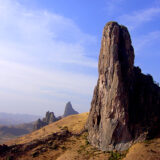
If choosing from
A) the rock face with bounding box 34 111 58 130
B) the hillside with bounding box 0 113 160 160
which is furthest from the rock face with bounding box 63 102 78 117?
the hillside with bounding box 0 113 160 160

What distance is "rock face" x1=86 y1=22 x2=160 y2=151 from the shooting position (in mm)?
37625

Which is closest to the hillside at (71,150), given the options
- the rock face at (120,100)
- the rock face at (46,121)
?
the rock face at (120,100)

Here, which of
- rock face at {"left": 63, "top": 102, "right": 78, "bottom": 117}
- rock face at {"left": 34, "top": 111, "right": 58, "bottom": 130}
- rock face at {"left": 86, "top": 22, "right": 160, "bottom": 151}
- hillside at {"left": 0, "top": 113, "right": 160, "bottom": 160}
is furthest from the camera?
rock face at {"left": 63, "top": 102, "right": 78, "bottom": 117}

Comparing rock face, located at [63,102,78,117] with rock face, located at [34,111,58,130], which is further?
rock face, located at [63,102,78,117]

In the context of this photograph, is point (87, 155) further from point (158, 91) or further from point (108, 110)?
point (158, 91)

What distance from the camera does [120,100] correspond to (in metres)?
38.1

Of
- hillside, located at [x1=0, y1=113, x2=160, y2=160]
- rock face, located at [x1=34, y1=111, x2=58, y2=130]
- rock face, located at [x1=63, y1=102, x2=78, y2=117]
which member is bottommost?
hillside, located at [x1=0, y1=113, x2=160, y2=160]

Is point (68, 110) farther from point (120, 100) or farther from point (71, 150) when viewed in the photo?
point (120, 100)

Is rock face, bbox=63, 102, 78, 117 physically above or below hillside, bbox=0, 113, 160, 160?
above

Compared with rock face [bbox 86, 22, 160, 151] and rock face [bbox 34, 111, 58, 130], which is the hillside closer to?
rock face [bbox 86, 22, 160, 151]

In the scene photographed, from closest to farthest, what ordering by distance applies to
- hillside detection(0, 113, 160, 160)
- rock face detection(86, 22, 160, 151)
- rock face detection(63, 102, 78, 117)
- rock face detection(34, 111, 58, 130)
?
hillside detection(0, 113, 160, 160), rock face detection(86, 22, 160, 151), rock face detection(34, 111, 58, 130), rock face detection(63, 102, 78, 117)

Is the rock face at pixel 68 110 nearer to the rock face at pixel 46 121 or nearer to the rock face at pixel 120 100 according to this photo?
the rock face at pixel 46 121

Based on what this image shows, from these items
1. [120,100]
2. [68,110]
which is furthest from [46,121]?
[120,100]

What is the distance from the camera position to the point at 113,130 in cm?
3819
